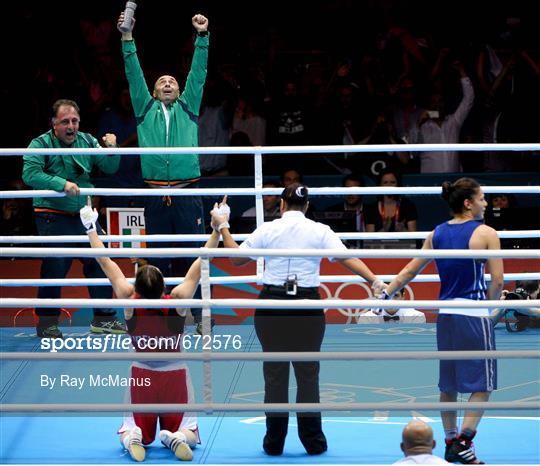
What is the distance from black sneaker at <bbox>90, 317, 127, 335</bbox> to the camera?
832 centimetres

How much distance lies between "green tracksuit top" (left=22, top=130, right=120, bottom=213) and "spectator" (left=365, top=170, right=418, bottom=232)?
282 centimetres

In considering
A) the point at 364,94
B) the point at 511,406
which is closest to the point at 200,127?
the point at 364,94

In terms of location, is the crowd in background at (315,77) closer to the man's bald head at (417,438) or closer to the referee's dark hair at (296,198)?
the referee's dark hair at (296,198)

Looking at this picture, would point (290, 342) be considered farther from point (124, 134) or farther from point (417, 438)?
point (124, 134)

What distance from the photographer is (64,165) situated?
8070 millimetres

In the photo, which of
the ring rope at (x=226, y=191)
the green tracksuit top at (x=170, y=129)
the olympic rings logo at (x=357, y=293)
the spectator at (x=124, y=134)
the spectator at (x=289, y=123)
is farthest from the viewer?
the spectator at (x=289, y=123)

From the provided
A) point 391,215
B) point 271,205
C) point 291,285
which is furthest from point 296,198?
point 271,205

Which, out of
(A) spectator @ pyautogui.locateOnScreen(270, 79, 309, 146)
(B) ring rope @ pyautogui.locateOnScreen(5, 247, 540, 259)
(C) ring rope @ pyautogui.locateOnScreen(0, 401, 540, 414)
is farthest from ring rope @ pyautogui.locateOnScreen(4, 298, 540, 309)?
(A) spectator @ pyautogui.locateOnScreen(270, 79, 309, 146)

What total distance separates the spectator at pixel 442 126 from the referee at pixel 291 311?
18.3 ft

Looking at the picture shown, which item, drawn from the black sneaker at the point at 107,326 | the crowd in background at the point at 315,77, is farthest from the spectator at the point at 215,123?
the black sneaker at the point at 107,326

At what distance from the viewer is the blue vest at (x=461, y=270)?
5887 mm

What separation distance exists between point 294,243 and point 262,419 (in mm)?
1250

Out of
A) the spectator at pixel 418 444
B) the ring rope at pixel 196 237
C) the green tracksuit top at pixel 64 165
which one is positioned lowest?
the spectator at pixel 418 444

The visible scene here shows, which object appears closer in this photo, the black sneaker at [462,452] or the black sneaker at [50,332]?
the black sneaker at [462,452]
